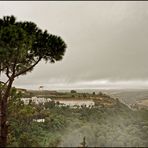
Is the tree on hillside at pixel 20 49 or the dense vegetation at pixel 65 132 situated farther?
the dense vegetation at pixel 65 132

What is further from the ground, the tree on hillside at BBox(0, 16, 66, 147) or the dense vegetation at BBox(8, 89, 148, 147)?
A: the tree on hillside at BBox(0, 16, 66, 147)

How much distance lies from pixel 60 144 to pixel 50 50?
5.48 m

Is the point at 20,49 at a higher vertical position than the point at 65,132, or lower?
higher

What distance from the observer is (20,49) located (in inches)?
758

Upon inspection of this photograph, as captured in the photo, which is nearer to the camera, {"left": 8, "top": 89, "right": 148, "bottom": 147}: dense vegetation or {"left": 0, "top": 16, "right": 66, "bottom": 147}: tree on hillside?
{"left": 0, "top": 16, "right": 66, "bottom": 147}: tree on hillside

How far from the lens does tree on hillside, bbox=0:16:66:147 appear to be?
18.9 meters

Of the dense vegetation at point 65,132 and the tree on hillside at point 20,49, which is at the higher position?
the tree on hillside at point 20,49

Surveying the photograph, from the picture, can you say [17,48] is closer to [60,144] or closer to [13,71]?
[13,71]

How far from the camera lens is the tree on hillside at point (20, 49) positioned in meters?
18.9

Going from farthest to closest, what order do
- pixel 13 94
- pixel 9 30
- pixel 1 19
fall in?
pixel 13 94 → pixel 1 19 → pixel 9 30

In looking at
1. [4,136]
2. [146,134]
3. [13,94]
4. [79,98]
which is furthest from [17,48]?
[79,98]

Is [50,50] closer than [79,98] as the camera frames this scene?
Yes

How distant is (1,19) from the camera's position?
20047 mm

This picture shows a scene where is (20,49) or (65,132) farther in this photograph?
(65,132)
